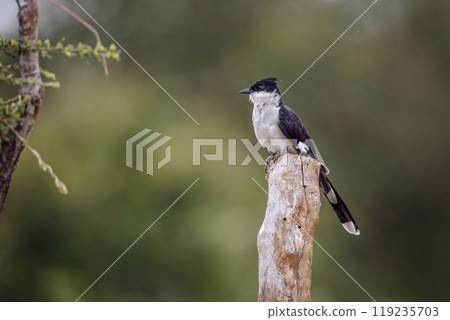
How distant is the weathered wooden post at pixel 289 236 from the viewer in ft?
14.6

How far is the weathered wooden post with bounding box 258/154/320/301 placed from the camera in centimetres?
445

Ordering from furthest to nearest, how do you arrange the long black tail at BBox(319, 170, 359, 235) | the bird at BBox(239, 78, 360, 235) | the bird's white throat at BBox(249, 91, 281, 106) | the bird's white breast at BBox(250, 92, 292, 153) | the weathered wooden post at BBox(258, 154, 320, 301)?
the bird's white throat at BBox(249, 91, 281, 106)
the bird's white breast at BBox(250, 92, 292, 153)
the bird at BBox(239, 78, 360, 235)
the long black tail at BBox(319, 170, 359, 235)
the weathered wooden post at BBox(258, 154, 320, 301)

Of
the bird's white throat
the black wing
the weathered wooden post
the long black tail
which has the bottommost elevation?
the weathered wooden post

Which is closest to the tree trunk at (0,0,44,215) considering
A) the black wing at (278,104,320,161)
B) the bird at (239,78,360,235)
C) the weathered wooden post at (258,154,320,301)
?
the weathered wooden post at (258,154,320,301)

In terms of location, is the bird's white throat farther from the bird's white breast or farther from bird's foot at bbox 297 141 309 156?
bird's foot at bbox 297 141 309 156

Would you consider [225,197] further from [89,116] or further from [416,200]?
[416,200]

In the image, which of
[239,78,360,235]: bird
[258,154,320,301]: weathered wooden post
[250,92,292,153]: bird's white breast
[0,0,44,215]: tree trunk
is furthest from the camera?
[250,92,292,153]: bird's white breast

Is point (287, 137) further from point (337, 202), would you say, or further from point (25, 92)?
point (25, 92)

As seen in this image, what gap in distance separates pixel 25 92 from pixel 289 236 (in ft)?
7.09

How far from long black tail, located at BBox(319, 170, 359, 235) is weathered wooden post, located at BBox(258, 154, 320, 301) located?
106cm

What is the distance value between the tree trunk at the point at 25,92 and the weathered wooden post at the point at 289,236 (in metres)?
1.97

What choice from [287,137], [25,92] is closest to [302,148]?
[287,137]

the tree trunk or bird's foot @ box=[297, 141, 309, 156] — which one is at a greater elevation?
bird's foot @ box=[297, 141, 309, 156]

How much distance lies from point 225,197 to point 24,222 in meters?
3.49
